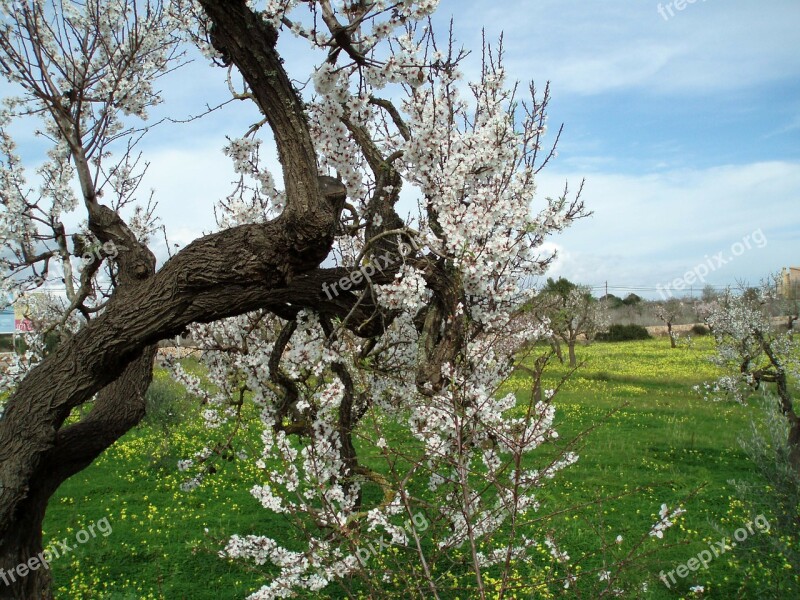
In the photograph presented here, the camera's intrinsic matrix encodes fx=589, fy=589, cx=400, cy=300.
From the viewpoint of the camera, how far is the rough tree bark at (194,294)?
371cm

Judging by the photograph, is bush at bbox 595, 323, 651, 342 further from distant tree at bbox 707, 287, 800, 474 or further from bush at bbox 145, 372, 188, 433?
bush at bbox 145, 372, 188, 433

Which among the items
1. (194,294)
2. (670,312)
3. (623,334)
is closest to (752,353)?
(194,294)

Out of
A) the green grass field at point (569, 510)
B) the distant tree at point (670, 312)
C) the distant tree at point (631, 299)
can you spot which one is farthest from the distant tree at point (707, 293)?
the green grass field at point (569, 510)

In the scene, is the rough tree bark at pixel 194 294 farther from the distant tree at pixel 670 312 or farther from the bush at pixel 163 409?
the distant tree at pixel 670 312

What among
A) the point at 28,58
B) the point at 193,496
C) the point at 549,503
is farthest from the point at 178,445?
the point at 28,58

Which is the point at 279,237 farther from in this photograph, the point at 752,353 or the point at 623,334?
the point at 623,334

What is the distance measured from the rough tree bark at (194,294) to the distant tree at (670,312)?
120ft

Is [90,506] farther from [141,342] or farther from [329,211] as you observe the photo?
[329,211]

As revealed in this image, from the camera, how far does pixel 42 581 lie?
434cm

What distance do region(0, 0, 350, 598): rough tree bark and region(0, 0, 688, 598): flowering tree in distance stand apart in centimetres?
1

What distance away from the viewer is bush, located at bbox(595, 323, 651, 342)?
42344 mm

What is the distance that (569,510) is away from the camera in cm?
332

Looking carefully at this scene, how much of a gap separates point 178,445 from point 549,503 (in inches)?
310

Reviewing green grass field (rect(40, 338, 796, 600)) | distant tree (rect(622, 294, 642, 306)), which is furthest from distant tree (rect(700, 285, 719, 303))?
green grass field (rect(40, 338, 796, 600))
